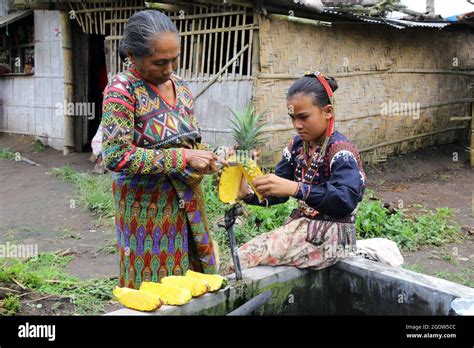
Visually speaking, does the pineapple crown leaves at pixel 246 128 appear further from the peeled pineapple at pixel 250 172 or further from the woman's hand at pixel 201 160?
the woman's hand at pixel 201 160

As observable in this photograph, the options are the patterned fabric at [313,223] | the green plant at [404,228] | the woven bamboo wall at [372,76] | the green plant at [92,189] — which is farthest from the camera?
the woven bamboo wall at [372,76]

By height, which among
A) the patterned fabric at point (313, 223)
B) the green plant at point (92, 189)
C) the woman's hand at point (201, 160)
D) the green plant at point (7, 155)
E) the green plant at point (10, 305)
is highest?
the woman's hand at point (201, 160)

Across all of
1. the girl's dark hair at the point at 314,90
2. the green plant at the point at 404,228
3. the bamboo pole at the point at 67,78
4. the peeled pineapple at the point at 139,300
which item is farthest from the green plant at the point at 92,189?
the peeled pineapple at the point at 139,300

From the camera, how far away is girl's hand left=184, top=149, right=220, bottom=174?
8.14ft

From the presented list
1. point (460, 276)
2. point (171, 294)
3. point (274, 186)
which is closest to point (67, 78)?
point (460, 276)

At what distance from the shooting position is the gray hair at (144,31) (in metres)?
2.45

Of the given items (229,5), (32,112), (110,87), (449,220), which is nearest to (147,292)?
(110,87)

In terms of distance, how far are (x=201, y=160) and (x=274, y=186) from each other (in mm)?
347

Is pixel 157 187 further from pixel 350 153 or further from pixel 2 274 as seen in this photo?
pixel 2 274

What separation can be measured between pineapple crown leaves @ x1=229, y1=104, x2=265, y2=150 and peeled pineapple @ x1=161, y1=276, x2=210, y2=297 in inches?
230

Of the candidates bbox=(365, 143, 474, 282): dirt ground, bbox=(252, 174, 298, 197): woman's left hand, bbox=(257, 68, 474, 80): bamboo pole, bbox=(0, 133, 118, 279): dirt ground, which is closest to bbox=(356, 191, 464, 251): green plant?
bbox=(365, 143, 474, 282): dirt ground

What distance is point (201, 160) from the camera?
248cm

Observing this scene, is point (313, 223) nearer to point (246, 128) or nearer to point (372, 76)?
point (246, 128)

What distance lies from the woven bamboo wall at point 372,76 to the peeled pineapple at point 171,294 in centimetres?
634
